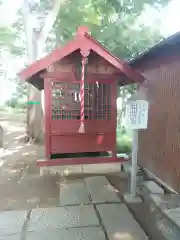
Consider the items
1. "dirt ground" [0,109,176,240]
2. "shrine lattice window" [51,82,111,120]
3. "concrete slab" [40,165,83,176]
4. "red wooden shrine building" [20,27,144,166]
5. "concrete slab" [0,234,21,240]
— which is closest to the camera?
"concrete slab" [0,234,21,240]

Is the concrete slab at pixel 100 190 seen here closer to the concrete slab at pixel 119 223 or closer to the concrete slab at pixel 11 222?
the concrete slab at pixel 119 223

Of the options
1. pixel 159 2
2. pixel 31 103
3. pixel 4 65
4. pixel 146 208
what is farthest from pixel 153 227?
pixel 4 65

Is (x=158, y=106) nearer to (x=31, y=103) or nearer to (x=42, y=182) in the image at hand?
(x=42, y=182)

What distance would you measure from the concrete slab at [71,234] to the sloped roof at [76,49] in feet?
12.7

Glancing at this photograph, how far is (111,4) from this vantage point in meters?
11.2

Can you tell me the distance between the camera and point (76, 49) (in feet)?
20.0

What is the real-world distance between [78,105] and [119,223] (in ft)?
12.8

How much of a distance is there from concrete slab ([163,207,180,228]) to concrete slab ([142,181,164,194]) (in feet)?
3.02

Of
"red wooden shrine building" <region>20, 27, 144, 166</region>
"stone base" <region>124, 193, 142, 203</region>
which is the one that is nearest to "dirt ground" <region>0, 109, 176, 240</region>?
"stone base" <region>124, 193, 142, 203</region>

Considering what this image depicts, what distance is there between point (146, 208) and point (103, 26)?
964cm

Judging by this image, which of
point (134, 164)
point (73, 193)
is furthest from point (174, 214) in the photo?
point (73, 193)

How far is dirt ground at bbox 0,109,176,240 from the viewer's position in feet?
14.7

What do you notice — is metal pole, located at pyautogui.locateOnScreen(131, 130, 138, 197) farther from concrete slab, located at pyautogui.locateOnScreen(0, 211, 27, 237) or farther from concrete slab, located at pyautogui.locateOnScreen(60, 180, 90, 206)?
concrete slab, located at pyautogui.locateOnScreen(0, 211, 27, 237)

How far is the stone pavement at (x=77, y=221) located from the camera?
394 cm
